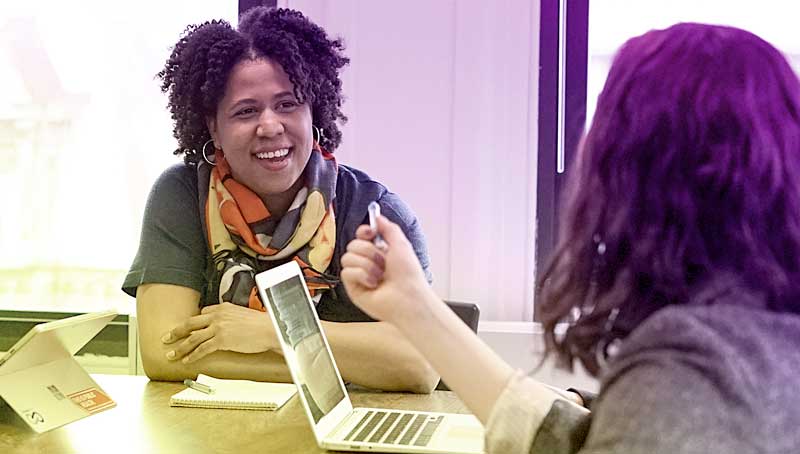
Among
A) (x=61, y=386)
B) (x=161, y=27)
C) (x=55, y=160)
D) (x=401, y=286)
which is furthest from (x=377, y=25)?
(x=401, y=286)

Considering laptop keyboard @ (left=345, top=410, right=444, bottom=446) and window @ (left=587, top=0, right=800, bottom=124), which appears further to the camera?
window @ (left=587, top=0, right=800, bottom=124)

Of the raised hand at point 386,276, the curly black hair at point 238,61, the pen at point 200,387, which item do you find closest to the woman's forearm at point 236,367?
the pen at point 200,387

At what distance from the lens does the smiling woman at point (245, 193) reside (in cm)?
189

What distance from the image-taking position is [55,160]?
301cm

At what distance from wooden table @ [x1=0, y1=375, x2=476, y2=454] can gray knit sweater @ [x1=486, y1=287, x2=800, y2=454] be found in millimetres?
609

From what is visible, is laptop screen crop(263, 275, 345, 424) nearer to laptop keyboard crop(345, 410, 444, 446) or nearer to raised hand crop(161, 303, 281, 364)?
laptop keyboard crop(345, 410, 444, 446)

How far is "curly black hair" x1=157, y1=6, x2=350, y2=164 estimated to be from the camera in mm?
2055

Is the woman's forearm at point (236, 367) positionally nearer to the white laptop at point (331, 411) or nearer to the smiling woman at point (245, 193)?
the smiling woman at point (245, 193)

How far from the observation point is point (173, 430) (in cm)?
138

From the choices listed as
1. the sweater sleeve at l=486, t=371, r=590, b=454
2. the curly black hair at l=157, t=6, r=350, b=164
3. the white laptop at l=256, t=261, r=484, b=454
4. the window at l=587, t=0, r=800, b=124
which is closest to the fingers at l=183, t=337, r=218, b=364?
the white laptop at l=256, t=261, r=484, b=454

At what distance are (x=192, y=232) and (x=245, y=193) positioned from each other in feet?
0.49

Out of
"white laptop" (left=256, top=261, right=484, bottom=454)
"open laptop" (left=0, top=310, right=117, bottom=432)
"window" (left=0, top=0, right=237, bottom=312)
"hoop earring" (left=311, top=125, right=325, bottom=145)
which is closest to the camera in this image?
"white laptop" (left=256, top=261, right=484, bottom=454)

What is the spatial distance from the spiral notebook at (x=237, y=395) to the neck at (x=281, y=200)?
1.65 feet

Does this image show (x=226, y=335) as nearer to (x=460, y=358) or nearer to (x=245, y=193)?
(x=245, y=193)
